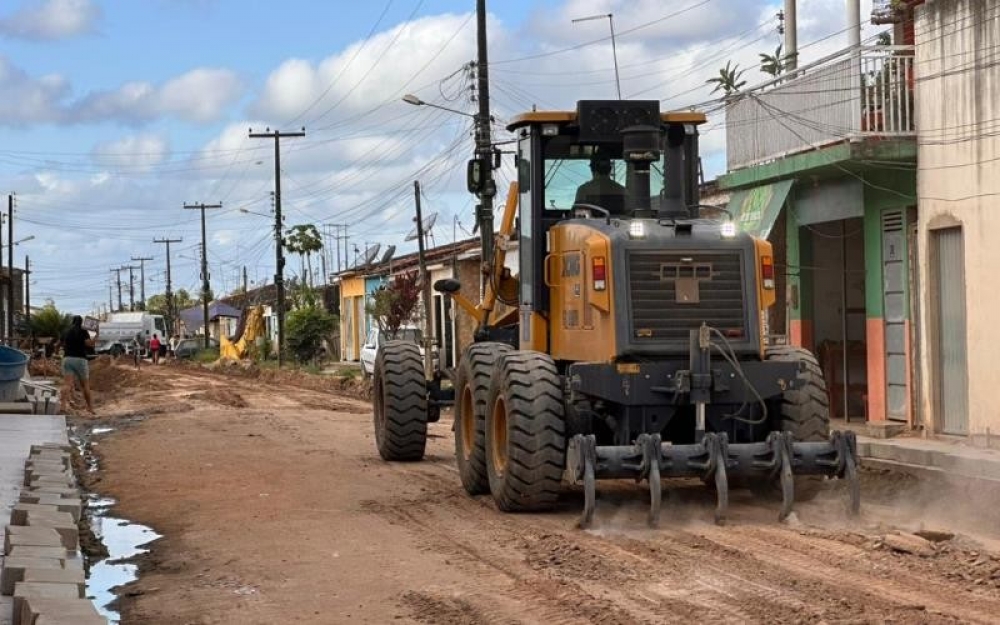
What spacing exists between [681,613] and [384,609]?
5.58ft

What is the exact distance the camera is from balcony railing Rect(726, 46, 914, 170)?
18.7m

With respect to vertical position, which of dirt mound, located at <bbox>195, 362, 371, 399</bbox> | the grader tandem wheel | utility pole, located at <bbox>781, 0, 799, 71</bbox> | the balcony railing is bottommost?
dirt mound, located at <bbox>195, 362, 371, 399</bbox>

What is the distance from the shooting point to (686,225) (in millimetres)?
11250

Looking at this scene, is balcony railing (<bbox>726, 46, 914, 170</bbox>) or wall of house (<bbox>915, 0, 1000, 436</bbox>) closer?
wall of house (<bbox>915, 0, 1000, 436</bbox>)

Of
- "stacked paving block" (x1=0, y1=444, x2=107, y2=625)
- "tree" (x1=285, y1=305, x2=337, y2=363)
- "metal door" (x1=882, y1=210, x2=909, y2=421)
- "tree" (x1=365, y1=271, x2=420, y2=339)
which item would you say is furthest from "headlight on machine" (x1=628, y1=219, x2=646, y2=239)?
"tree" (x1=285, y1=305, x2=337, y2=363)

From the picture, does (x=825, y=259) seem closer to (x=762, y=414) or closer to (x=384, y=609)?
(x=762, y=414)

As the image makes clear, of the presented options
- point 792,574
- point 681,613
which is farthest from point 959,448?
point 681,613

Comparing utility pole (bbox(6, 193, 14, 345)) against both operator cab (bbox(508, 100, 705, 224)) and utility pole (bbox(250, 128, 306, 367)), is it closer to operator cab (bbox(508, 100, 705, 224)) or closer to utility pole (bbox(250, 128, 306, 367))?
utility pole (bbox(250, 128, 306, 367))

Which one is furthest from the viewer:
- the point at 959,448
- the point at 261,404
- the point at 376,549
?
the point at 261,404

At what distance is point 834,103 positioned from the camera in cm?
1931

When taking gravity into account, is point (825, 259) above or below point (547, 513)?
above

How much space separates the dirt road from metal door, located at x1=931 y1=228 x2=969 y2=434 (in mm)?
6953

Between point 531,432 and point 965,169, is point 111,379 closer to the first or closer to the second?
point 965,169

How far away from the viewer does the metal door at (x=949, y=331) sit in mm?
18109
